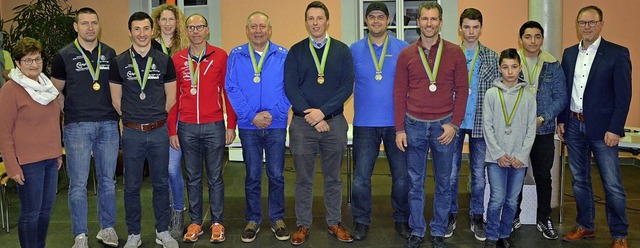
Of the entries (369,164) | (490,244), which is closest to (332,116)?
(369,164)

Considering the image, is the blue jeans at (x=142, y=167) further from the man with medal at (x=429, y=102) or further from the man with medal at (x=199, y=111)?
the man with medal at (x=429, y=102)

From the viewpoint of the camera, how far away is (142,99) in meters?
3.70

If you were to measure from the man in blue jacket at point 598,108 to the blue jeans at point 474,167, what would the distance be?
2.07 ft

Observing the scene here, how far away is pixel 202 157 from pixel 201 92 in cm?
49

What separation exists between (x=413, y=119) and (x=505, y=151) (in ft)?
2.05

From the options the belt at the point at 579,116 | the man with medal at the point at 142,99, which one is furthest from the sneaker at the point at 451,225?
the man with medal at the point at 142,99

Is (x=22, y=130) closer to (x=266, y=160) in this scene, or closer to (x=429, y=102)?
(x=266, y=160)

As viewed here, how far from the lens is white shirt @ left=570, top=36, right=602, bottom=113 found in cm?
389

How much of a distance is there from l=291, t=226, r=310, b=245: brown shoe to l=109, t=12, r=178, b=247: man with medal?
1.00 meters

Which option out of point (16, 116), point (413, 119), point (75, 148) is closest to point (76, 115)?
point (75, 148)

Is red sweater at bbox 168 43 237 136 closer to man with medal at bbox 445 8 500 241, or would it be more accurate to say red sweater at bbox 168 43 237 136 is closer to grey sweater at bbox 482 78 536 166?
man with medal at bbox 445 8 500 241

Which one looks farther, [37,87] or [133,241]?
[133,241]

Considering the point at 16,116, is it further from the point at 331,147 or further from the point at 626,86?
the point at 626,86

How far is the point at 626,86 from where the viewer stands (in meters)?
3.73
